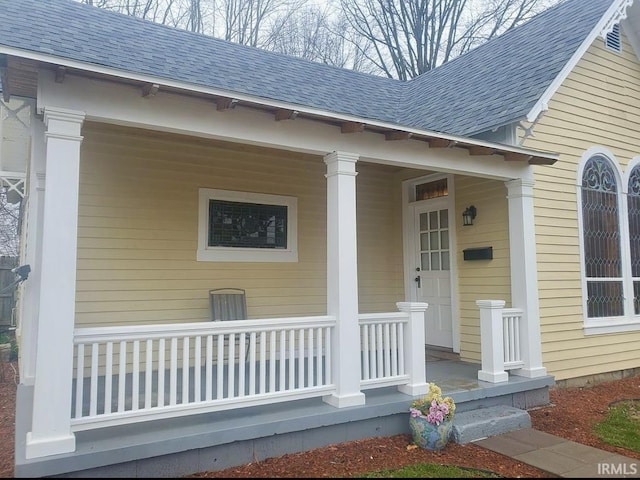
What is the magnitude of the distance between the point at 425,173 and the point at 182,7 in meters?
11.7

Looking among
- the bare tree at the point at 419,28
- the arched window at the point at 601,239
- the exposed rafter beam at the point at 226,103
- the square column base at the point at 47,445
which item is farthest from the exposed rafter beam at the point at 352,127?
the bare tree at the point at 419,28

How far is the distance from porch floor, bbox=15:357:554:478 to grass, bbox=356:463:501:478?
1.81 ft

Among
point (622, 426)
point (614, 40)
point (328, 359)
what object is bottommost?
point (622, 426)

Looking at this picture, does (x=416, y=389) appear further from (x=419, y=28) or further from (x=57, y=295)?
(x=419, y=28)

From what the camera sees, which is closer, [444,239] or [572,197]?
[572,197]

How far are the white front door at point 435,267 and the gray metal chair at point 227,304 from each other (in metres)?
2.50

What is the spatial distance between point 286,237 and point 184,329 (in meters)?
2.75

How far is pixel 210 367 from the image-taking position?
3541mm

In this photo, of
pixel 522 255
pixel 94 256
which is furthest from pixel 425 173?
pixel 94 256

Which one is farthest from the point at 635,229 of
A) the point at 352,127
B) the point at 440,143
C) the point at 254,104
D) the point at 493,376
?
the point at 254,104

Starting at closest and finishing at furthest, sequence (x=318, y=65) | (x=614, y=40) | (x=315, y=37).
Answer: (x=614, y=40) < (x=318, y=65) < (x=315, y=37)

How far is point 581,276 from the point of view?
19.7ft

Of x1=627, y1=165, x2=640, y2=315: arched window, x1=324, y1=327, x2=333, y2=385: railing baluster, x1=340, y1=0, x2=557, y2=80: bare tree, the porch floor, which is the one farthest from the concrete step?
x1=340, y1=0, x2=557, y2=80: bare tree

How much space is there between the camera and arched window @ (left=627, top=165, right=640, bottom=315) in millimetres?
6566
